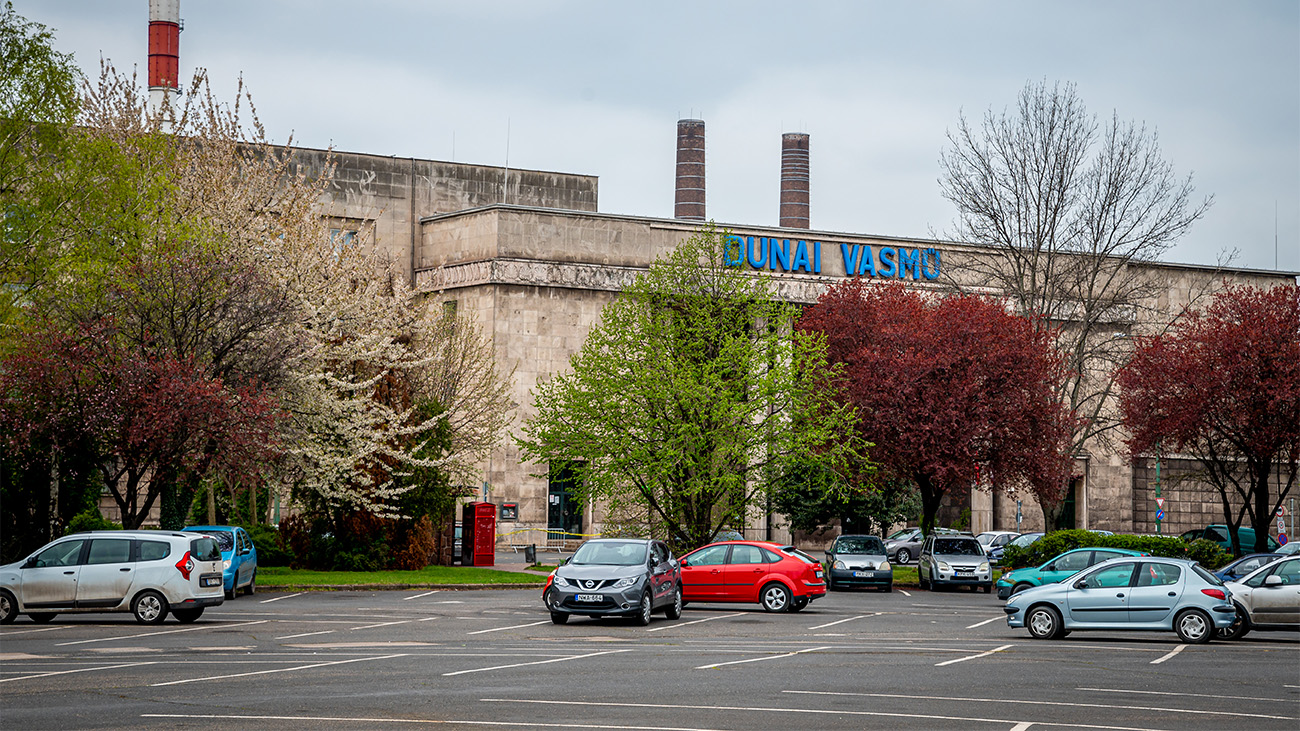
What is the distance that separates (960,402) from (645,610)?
18434mm

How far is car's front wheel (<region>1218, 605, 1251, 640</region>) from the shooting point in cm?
2325

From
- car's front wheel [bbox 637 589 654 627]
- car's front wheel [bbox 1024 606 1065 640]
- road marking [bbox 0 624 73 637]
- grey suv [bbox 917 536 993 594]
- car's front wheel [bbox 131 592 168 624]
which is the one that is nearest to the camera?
road marking [bbox 0 624 73 637]

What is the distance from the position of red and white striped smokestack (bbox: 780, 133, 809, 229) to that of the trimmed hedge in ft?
144

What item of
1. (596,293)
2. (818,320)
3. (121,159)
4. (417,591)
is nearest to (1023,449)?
(818,320)

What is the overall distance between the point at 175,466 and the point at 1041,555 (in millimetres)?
22788

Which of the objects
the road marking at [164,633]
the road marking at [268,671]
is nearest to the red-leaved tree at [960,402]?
the road marking at [164,633]

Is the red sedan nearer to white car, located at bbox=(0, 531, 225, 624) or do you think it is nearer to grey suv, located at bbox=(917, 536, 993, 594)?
grey suv, located at bbox=(917, 536, 993, 594)

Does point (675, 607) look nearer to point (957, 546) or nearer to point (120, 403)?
point (120, 403)

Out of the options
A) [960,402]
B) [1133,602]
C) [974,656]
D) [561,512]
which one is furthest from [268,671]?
[561,512]

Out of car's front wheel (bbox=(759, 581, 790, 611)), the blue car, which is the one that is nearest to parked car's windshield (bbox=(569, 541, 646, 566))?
car's front wheel (bbox=(759, 581, 790, 611))

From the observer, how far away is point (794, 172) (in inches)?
3226

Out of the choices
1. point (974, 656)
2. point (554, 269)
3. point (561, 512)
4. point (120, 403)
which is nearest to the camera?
point (974, 656)

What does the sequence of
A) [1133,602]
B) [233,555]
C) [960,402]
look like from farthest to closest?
[960,402], [233,555], [1133,602]

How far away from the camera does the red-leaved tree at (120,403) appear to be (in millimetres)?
29656
